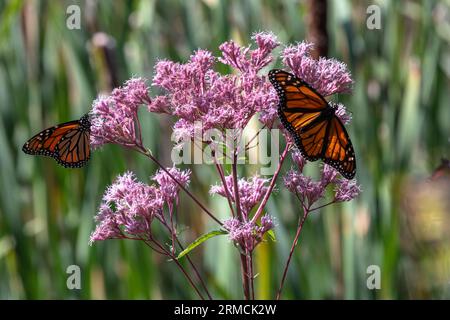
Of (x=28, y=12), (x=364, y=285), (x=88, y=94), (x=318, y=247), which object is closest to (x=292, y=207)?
(x=318, y=247)

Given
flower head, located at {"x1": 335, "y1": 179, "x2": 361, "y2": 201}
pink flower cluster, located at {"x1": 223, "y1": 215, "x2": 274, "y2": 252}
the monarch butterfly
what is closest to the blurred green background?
the monarch butterfly

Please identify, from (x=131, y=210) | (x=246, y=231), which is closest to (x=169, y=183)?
(x=131, y=210)

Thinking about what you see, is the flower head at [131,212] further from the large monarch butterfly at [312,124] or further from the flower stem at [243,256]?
the large monarch butterfly at [312,124]

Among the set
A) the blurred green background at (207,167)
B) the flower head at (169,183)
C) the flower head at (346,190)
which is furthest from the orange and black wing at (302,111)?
the blurred green background at (207,167)

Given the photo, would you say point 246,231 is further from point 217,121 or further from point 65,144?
point 65,144

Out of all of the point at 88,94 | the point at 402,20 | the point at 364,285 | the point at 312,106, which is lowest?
the point at 364,285

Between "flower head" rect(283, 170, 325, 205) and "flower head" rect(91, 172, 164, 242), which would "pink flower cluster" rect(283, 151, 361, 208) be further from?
"flower head" rect(91, 172, 164, 242)
